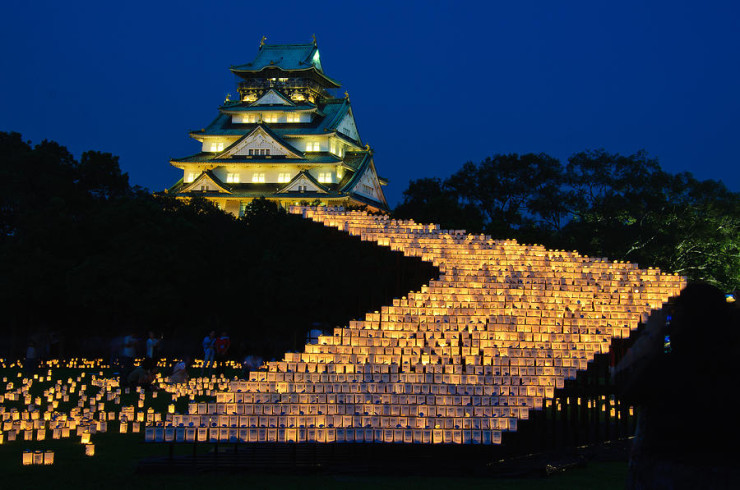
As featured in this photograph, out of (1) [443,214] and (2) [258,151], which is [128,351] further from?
(2) [258,151]

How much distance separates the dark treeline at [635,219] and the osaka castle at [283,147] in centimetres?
880

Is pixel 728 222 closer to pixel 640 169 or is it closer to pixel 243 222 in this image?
pixel 640 169

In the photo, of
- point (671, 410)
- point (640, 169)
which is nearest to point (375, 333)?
point (671, 410)

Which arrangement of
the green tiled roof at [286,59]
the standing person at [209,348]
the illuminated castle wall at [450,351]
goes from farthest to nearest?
1. the green tiled roof at [286,59]
2. the standing person at [209,348]
3. the illuminated castle wall at [450,351]

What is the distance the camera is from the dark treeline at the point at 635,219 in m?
23.1

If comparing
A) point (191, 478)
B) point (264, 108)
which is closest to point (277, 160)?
point (264, 108)

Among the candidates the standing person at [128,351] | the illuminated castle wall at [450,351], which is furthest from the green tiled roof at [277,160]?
the illuminated castle wall at [450,351]

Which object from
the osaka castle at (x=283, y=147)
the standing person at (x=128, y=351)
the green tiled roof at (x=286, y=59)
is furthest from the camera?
the green tiled roof at (x=286, y=59)

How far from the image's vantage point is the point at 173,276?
22.8 metres

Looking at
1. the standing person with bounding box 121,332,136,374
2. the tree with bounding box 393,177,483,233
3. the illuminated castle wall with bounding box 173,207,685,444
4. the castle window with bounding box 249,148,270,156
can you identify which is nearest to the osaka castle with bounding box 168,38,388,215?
the castle window with bounding box 249,148,270,156

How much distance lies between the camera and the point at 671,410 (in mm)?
2492

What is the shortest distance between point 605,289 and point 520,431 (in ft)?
9.33

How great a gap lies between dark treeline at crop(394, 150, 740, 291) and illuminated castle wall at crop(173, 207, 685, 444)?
11809mm

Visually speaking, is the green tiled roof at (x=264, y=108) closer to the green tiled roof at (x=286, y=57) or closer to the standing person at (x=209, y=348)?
the green tiled roof at (x=286, y=57)
